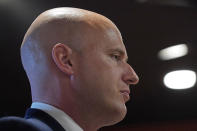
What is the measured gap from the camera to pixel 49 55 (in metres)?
0.83

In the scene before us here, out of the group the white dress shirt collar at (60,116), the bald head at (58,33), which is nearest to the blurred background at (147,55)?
the bald head at (58,33)

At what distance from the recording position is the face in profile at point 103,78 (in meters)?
0.81

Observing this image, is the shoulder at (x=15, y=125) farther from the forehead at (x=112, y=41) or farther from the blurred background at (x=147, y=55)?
the blurred background at (x=147, y=55)

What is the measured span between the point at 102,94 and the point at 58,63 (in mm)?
112

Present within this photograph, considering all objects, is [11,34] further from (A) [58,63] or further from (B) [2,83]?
(A) [58,63]

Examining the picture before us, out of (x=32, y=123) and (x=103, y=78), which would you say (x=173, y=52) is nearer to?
(x=103, y=78)

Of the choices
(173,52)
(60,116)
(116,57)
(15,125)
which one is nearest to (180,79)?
(173,52)

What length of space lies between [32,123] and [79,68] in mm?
176

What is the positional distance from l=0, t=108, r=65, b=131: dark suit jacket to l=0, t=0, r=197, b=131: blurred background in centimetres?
103

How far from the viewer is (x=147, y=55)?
7.32ft

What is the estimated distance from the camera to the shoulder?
66 cm

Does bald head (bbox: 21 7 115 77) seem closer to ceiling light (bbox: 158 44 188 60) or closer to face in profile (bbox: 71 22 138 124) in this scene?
face in profile (bbox: 71 22 138 124)

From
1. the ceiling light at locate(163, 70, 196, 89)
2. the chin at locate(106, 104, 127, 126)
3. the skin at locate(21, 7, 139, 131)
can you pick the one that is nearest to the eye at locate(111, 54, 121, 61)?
the skin at locate(21, 7, 139, 131)

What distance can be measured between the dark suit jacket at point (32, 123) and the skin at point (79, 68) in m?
0.05
